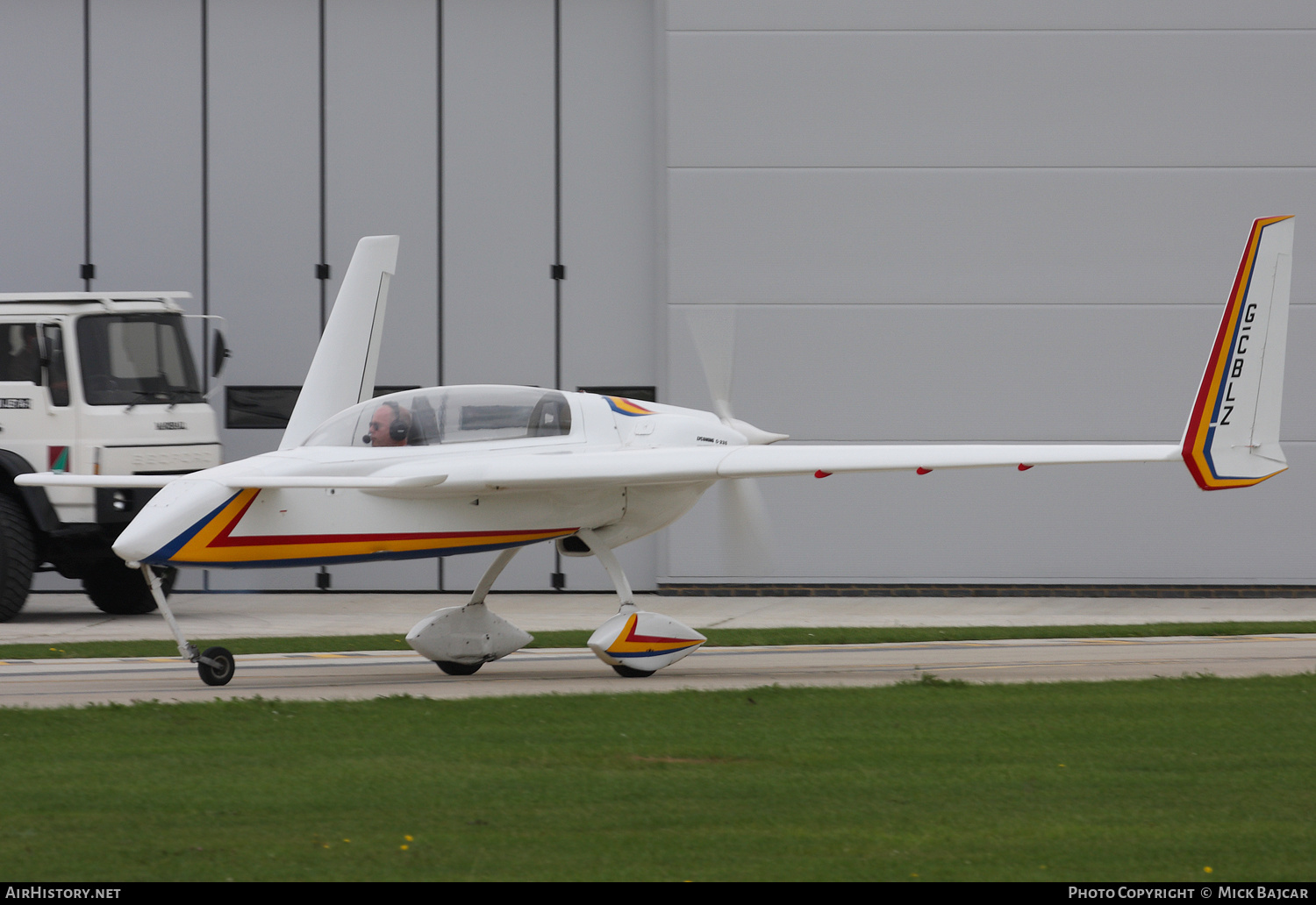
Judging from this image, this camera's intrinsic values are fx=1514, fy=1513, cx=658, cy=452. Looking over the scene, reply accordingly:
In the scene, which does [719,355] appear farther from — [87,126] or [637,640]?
[87,126]

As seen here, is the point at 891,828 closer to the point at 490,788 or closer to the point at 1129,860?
the point at 1129,860

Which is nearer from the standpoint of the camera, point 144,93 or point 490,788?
point 490,788

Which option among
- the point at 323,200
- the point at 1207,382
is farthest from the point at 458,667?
the point at 323,200

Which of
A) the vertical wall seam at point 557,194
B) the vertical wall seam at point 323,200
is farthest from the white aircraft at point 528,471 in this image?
the vertical wall seam at point 323,200

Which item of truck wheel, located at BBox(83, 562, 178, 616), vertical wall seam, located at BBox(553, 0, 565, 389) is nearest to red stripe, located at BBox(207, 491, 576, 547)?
truck wheel, located at BBox(83, 562, 178, 616)

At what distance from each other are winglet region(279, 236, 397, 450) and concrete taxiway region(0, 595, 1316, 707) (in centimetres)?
229

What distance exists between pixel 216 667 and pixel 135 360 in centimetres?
610

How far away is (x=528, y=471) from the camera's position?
1028cm

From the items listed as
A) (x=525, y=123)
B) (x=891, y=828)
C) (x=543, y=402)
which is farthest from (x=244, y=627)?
(x=891, y=828)

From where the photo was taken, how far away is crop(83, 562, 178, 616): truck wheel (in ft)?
54.8

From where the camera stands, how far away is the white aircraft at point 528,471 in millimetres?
9930

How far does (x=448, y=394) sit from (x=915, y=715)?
12.8ft

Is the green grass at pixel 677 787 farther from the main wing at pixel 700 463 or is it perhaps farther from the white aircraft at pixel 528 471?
the main wing at pixel 700 463

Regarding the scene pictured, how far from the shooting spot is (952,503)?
18359mm
